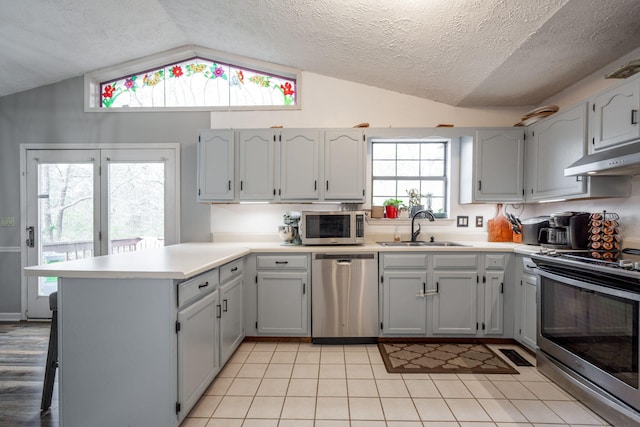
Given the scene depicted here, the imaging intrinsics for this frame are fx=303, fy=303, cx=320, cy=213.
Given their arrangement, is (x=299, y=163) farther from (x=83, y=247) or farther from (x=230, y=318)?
(x=83, y=247)

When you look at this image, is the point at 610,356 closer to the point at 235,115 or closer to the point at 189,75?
the point at 235,115

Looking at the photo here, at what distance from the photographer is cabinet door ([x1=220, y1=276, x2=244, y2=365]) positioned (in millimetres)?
2209

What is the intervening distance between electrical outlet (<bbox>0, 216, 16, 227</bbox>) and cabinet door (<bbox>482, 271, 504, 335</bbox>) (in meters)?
5.06

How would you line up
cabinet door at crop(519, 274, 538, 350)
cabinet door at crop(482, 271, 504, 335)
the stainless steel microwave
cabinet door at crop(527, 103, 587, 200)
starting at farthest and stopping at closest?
1. the stainless steel microwave
2. cabinet door at crop(482, 271, 504, 335)
3. cabinet door at crop(519, 274, 538, 350)
4. cabinet door at crop(527, 103, 587, 200)

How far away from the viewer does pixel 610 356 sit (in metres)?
1.67

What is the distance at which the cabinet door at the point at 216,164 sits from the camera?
10.0 feet

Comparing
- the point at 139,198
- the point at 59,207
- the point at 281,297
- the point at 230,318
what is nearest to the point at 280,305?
the point at 281,297

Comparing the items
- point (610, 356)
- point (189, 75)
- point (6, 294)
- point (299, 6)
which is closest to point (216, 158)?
point (189, 75)

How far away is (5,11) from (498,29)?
12.2ft

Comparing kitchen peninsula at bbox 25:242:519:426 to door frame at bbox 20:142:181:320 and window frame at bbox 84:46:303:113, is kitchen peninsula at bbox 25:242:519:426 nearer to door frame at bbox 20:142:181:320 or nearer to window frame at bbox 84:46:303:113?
door frame at bbox 20:142:181:320

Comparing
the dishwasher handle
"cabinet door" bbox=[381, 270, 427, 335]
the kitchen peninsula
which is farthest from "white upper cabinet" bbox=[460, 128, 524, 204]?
the kitchen peninsula

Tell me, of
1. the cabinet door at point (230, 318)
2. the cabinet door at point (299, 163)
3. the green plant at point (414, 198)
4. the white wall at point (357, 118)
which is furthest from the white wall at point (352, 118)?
the cabinet door at point (230, 318)

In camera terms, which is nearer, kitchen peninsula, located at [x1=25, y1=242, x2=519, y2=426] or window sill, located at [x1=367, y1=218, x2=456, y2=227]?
kitchen peninsula, located at [x1=25, y1=242, x2=519, y2=426]

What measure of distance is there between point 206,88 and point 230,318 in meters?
2.62
